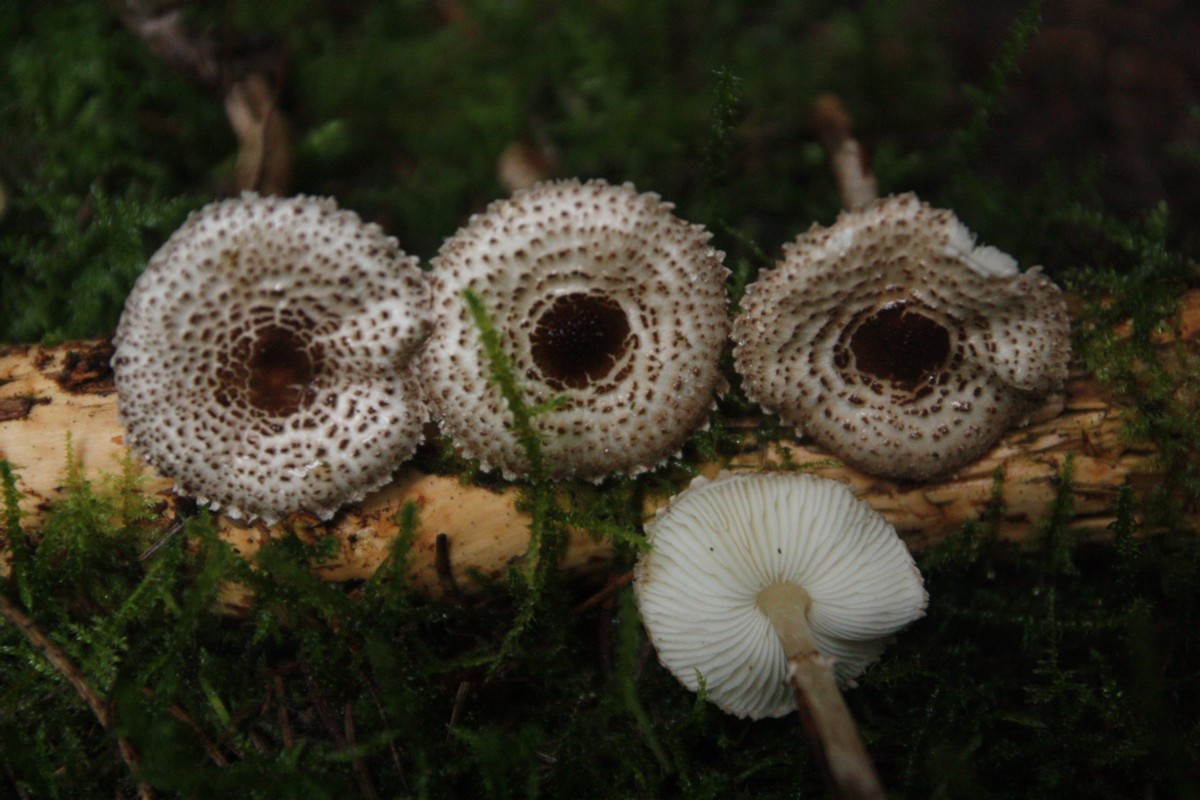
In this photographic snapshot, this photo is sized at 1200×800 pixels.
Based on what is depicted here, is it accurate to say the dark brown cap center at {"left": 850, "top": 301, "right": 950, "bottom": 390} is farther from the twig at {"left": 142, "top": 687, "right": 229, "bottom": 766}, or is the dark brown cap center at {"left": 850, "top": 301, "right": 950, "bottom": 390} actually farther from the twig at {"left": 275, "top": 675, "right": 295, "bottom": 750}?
the twig at {"left": 142, "top": 687, "right": 229, "bottom": 766}

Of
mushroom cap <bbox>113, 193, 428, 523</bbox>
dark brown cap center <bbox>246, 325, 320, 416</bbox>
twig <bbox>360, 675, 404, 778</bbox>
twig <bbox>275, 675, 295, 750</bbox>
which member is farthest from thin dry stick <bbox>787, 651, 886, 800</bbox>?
dark brown cap center <bbox>246, 325, 320, 416</bbox>

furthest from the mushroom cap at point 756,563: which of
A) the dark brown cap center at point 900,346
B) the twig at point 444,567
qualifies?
the twig at point 444,567

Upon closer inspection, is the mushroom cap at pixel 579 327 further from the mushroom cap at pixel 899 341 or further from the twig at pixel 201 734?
the twig at pixel 201 734

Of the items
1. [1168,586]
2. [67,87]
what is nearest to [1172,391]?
[1168,586]

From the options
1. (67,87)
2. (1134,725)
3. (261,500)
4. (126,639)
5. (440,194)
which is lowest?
(1134,725)

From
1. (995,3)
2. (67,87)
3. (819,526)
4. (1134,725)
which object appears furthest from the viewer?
(995,3)

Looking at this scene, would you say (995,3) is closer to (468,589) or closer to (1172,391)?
(1172,391)
